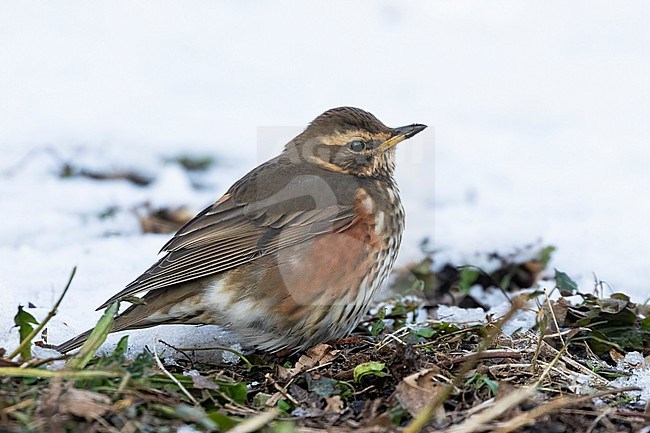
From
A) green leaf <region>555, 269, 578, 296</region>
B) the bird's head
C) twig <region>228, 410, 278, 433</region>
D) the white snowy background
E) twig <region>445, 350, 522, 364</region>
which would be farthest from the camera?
the white snowy background

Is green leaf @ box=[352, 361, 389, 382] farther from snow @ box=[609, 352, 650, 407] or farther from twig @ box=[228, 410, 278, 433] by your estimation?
snow @ box=[609, 352, 650, 407]

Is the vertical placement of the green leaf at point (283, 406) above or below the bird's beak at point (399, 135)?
below

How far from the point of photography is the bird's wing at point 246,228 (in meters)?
5.23

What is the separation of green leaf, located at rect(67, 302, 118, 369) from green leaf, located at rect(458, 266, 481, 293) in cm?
329

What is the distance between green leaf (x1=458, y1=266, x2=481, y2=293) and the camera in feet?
22.2

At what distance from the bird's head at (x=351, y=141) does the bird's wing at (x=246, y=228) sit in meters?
0.32

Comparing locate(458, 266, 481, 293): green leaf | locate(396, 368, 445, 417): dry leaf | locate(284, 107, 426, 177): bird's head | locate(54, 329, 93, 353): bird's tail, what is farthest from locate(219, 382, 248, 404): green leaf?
locate(458, 266, 481, 293): green leaf

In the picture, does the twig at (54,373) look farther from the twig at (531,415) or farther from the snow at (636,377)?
the snow at (636,377)

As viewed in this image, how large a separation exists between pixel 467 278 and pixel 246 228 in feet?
7.08

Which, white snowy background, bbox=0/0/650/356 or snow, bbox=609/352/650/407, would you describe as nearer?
snow, bbox=609/352/650/407

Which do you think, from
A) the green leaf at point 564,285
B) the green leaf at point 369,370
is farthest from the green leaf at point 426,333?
the green leaf at point 564,285

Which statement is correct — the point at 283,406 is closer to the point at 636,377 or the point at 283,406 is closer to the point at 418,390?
the point at 418,390

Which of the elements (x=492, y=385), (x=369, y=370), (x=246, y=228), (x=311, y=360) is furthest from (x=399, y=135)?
(x=492, y=385)

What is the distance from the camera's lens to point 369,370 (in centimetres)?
437
